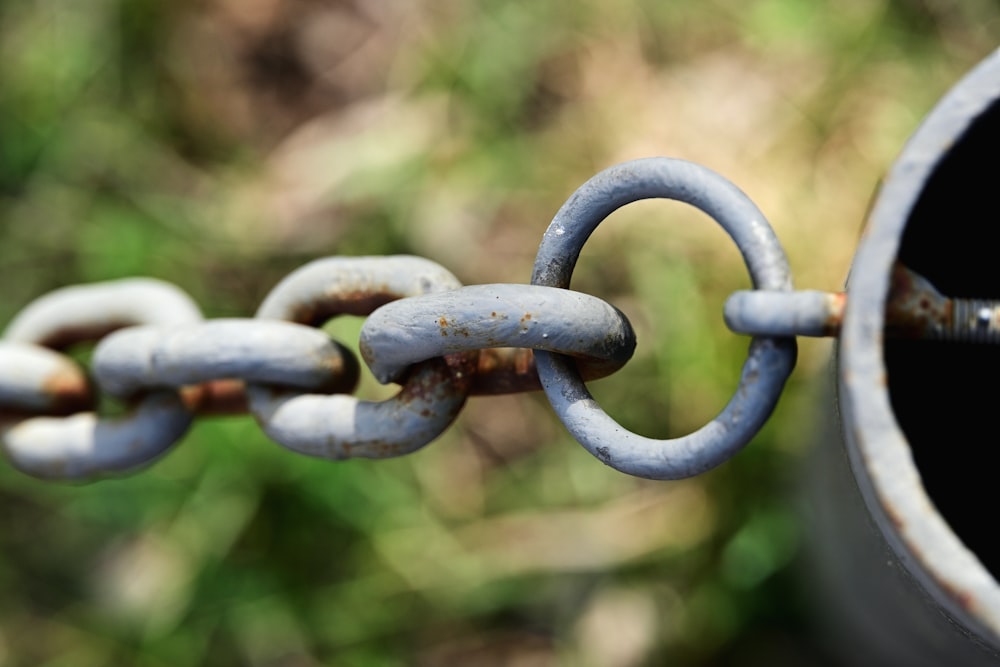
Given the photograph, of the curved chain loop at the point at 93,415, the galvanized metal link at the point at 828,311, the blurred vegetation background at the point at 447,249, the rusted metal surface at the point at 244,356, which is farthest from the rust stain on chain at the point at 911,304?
the blurred vegetation background at the point at 447,249

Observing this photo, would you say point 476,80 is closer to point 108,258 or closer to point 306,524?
point 108,258

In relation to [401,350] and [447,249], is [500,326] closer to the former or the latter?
[401,350]

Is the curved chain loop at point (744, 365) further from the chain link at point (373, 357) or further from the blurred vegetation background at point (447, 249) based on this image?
the blurred vegetation background at point (447, 249)

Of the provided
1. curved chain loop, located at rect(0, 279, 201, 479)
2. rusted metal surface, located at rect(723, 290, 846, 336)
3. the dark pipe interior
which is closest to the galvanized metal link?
rusted metal surface, located at rect(723, 290, 846, 336)

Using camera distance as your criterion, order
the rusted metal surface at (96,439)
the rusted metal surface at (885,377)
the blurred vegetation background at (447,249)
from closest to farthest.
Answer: the rusted metal surface at (885,377) → the rusted metal surface at (96,439) → the blurred vegetation background at (447,249)

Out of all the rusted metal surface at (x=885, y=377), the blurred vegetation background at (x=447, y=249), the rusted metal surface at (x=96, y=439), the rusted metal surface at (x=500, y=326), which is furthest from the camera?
the blurred vegetation background at (x=447, y=249)

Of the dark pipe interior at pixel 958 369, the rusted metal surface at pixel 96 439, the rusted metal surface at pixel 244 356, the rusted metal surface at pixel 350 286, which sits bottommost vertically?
the rusted metal surface at pixel 96 439

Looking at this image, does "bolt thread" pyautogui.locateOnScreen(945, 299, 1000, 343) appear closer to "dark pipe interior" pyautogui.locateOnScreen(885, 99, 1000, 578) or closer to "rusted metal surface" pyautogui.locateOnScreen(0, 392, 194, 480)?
"dark pipe interior" pyautogui.locateOnScreen(885, 99, 1000, 578)
